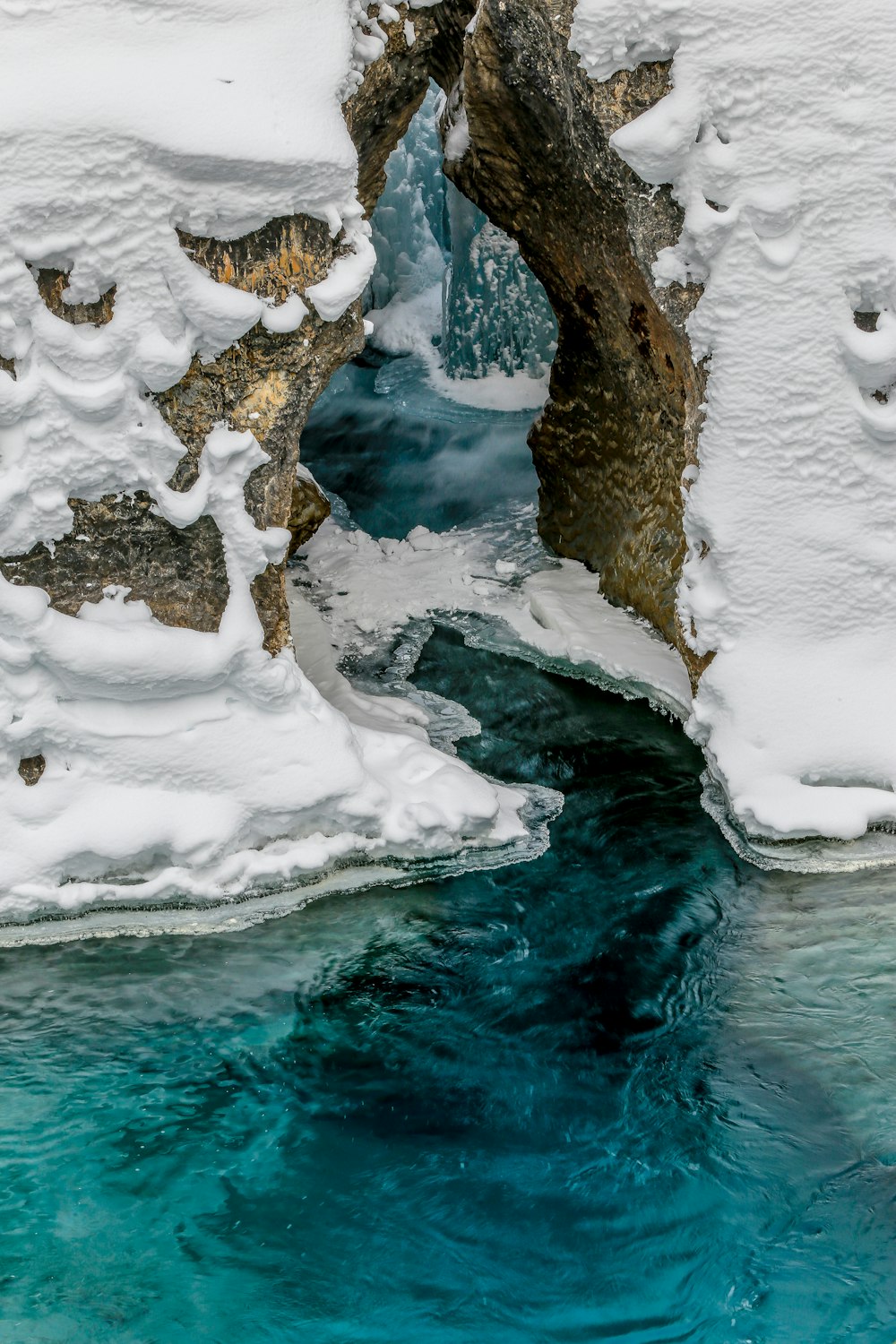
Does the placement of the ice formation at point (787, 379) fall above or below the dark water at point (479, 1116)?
above

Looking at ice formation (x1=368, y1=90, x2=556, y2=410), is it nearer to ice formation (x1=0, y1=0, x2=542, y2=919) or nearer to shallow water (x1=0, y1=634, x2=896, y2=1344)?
ice formation (x1=0, y1=0, x2=542, y2=919)

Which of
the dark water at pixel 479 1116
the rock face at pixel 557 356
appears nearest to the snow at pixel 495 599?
the rock face at pixel 557 356

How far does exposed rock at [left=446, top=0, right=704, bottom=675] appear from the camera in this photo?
435 cm

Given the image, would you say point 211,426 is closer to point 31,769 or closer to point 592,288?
point 31,769

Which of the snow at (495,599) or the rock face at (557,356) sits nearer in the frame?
the rock face at (557,356)

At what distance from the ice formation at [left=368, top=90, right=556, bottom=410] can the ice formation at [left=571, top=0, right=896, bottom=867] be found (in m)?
3.71

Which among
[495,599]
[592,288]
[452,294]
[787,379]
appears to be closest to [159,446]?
[787,379]

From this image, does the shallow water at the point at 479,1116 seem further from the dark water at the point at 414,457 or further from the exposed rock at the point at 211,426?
the dark water at the point at 414,457

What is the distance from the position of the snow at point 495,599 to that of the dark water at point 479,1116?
45.2 inches

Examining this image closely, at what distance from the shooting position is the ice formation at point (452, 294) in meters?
8.09

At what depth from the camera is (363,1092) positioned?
3514 mm

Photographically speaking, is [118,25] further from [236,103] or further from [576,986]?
[576,986]

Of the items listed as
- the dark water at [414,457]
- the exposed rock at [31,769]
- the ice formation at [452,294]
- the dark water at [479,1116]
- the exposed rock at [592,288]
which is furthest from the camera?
the ice formation at [452,294]

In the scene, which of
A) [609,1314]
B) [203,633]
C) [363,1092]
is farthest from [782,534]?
[609,1314]
